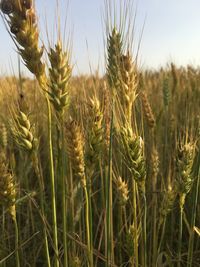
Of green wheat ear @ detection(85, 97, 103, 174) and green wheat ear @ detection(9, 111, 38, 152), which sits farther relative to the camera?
green wheat ear @ detection(85, 97, 103, 174)

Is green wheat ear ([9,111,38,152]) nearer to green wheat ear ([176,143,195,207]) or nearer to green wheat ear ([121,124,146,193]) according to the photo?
green wheat ear ([121,124,146,193])

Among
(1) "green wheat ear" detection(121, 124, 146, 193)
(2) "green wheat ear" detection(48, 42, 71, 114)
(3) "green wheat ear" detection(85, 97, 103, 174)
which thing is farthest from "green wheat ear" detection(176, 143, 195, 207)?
(2) "green wheat ear" detection(48, 42, 71, 114)

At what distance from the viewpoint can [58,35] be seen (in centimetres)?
106

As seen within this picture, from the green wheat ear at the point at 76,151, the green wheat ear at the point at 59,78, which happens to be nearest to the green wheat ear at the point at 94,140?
the green wheat ear at the point at 76,151

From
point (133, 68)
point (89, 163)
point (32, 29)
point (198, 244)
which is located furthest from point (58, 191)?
point (32, 29)

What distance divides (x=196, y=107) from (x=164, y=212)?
70.0 inches

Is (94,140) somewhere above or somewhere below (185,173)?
above

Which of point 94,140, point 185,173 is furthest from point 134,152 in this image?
point 185,173

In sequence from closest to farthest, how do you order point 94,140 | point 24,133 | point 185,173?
point 24,133
point 94,140
point 185,173

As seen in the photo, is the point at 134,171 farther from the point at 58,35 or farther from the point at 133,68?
the point at 58,35

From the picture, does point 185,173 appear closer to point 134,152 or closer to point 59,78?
point 134,152

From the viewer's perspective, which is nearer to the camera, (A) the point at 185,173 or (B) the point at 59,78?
(B) the point at 59,78

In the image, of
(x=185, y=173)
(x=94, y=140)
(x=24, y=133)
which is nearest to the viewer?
(x=24, y=133)

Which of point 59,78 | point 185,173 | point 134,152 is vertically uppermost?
point 59,78
